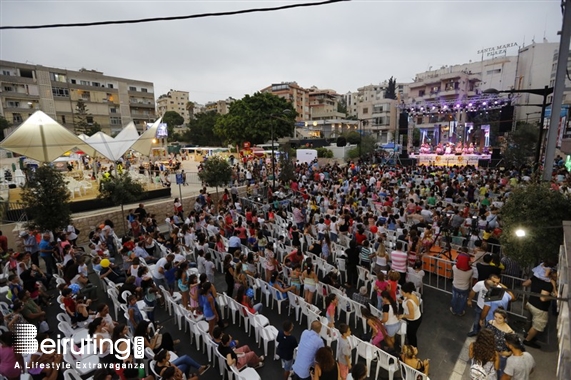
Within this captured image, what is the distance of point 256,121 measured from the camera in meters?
39.4

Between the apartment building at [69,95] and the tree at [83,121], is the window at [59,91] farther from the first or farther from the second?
the tree at [83,121]

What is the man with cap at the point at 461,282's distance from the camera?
6.22m

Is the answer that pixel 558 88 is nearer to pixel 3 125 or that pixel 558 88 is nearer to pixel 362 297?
pixel 362 297

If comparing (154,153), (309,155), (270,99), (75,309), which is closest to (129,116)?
(154,153)

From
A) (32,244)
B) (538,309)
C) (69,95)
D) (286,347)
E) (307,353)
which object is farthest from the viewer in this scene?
(69,95)

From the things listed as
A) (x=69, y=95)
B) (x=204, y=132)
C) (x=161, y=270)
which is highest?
(x=69, y=95)

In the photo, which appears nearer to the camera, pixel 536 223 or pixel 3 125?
pixel 536 223

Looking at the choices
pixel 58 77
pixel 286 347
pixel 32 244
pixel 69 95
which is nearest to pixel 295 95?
pixel 69 95

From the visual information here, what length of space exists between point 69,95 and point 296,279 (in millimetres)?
55551

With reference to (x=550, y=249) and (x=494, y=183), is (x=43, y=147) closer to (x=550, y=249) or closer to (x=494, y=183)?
(x=550, y=249)

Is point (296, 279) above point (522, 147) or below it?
below

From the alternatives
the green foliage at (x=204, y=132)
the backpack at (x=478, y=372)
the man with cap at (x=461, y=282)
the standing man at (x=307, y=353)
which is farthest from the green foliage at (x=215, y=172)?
the green foliage at (x=204, y=132)

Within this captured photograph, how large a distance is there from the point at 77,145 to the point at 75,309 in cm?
1394

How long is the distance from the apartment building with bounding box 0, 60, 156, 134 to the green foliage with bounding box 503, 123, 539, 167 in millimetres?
56826
